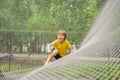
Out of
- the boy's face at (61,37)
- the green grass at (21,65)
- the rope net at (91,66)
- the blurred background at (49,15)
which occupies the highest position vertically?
the blurred background at (49,15)

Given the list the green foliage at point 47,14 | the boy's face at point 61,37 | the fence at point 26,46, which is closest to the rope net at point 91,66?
the boy's face at point 61,37

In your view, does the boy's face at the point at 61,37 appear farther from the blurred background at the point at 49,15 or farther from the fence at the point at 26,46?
the blurred background at the point at 49,15

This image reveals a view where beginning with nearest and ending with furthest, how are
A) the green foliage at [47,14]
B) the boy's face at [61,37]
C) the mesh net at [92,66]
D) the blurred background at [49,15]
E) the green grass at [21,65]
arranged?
1. the mesh net at [92,66]
2. the boy's face at [61,37]
3. the green grass at [21,65]
4. the blurred background at [49,15]
5. the green foliage at [47,14]

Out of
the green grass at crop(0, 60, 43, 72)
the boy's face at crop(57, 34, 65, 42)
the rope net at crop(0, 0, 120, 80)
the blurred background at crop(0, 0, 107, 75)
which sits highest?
the blurred background at crop(0, 0, 107, 75)

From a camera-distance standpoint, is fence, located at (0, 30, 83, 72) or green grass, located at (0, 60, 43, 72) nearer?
green grass, located at (0, 60, 43, 72)

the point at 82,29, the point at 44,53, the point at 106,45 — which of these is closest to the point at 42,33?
the point at 44,53

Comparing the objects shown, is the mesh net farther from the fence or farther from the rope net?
the fence

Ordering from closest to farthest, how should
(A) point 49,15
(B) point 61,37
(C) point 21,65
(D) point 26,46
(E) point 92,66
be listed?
(E) point 92,66
(B) point 61,37
(C) point 21,65
(D) point 26,46
(A) point 49,15

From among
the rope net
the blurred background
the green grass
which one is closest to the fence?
the green grass

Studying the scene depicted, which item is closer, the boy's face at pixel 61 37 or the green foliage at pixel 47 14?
the boy's face at pixel 61 37

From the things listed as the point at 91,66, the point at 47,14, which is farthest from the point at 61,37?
the point at 47,14

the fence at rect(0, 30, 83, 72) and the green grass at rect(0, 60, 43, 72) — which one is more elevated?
the fence at rect(0, 30, 83, 72)

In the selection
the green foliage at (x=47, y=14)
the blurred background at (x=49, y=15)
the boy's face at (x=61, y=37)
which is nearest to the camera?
the boy's face at (x=61, y=37)

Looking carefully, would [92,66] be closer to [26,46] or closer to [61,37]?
[61,37]
